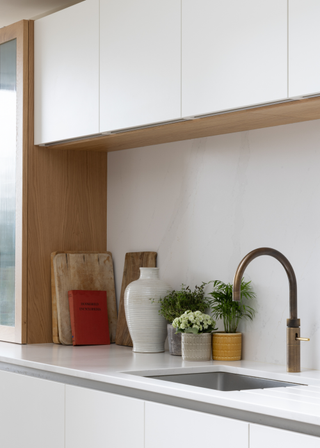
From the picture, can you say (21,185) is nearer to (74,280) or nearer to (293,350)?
(74,280)

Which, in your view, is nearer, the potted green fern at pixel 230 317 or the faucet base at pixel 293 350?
the faucet base at pixel 293 350

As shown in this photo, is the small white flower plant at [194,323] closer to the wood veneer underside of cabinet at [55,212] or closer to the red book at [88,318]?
the red book at [88,318]

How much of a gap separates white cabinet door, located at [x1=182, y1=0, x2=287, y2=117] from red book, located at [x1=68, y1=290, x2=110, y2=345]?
1099 millimetres

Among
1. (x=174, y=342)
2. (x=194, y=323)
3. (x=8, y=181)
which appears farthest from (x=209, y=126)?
(x=8, y=181)

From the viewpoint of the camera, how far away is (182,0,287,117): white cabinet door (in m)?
2.02

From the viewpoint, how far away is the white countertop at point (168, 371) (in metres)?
1.65

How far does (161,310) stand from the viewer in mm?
2730

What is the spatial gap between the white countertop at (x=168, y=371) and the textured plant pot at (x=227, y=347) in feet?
0.15

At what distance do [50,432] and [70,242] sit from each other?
41.7 inches

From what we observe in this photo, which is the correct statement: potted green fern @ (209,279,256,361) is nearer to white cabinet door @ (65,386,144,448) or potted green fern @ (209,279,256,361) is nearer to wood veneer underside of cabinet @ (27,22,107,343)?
white cabinet door @ (65,386,144,448)

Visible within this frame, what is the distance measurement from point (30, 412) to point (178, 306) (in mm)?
681

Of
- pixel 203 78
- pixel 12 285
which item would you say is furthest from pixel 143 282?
pixel 203 78

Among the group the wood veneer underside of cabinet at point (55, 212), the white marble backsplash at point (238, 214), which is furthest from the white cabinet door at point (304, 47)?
the wood veneer underside of cabinet at point (55, 212)

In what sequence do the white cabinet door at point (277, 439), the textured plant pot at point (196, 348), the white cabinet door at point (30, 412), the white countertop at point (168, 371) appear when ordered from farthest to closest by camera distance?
A: 1. the textured plant pot at point (196, 348)
2. the white cabinet door at point (30, 412)
3. the white countertop at point (168, 371)
4. the white cabinet door at point (277, 439)
